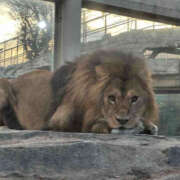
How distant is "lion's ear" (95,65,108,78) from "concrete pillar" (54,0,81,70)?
4.04 ft

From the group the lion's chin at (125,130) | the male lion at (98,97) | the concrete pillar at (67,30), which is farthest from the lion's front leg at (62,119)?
the concrete pillar at (67,30)

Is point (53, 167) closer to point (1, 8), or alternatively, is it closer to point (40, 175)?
point (40, 175)

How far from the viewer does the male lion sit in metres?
3.10

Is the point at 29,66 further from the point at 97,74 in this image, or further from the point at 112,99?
the point at 112,99

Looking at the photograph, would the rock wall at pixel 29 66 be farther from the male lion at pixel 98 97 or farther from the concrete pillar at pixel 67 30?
the male lion at pixel 98 97

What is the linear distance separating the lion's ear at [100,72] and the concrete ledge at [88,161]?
4.57 ft

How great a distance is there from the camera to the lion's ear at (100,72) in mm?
3306

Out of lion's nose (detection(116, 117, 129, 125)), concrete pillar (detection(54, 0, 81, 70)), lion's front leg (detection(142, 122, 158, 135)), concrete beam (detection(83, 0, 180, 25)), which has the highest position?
concrete beam (detection(83, 0, 180, 25))

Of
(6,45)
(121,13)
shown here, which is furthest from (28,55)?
(121,13)

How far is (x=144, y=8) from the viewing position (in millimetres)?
4980

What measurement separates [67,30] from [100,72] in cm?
149

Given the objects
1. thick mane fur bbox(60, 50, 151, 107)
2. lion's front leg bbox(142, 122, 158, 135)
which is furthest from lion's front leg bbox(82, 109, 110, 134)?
lion's front leg bbox(142, 122, 158, 135)

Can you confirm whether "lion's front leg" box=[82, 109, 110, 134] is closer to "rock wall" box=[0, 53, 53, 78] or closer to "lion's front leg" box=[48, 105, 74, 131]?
"lion's front leg" box=[48, 105, 74, 131]

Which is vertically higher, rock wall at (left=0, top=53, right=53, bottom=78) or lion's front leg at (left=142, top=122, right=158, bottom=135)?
rock wall at (left=0, top=53, right=53, bottom=78)
